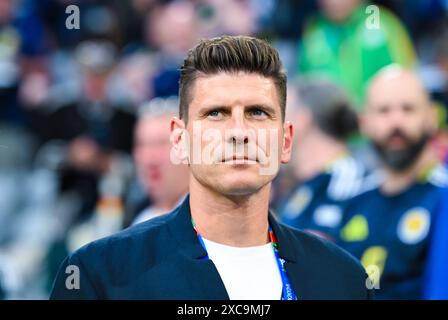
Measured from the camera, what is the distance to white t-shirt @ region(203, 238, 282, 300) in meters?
3.04

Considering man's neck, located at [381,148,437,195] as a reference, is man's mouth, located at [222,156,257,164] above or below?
above

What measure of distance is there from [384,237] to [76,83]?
4.19m

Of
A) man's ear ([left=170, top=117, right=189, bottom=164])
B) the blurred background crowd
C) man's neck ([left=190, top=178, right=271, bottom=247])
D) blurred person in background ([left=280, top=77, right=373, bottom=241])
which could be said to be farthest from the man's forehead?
blurred person in background ([left=280, top=77, right=373, bottom=241])

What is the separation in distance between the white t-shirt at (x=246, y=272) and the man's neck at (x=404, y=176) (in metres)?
2.72

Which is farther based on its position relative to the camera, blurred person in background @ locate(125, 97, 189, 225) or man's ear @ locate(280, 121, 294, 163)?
blurred person in background @ locate(125, 97, 189, 225)

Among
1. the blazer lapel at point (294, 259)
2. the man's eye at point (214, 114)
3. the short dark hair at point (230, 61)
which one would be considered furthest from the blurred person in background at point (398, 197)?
the man's eye at point (214, 114)

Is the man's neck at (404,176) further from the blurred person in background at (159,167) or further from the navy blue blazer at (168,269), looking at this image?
the navy blue blazer at (168,269)

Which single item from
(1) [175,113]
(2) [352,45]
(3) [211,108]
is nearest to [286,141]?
(3) [211,108]

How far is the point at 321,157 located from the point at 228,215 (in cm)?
355

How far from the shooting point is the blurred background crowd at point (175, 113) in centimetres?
552

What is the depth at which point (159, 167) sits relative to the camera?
534 cm

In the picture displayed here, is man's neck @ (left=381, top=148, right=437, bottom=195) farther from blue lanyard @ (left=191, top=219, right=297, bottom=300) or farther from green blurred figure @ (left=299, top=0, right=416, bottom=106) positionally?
blue lanyard @ (left=191, top=219, right=297, bottom=300)
